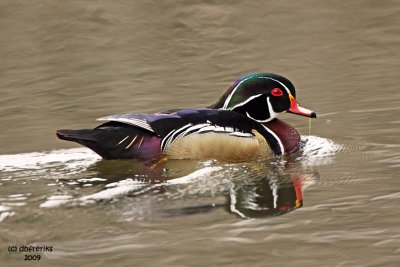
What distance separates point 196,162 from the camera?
797 centimetres

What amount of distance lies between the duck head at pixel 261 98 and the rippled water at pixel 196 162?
400 mm

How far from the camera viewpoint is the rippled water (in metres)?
6.00

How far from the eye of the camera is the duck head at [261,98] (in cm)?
837

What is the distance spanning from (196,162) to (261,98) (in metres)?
0.85

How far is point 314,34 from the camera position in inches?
565

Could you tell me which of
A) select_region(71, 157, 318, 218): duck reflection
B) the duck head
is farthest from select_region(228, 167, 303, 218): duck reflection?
the duck head

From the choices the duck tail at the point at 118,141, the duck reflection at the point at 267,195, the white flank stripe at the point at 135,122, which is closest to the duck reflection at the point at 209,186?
the duck reflection at the point at 267,195

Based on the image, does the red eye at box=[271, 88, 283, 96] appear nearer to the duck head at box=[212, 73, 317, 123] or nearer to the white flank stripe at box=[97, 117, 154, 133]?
the duck head at box=[212, 73, 317, 123]

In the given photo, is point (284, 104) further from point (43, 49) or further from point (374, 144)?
point (43, 49)

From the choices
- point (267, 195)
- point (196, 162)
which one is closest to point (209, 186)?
point (267, 195)

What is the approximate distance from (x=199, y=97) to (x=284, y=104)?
8.54ft

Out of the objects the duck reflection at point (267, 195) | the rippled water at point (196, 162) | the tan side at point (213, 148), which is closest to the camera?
the rippled water at point (196, 162)

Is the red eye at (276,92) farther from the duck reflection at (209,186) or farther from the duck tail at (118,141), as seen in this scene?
the duck tail at (118,141)

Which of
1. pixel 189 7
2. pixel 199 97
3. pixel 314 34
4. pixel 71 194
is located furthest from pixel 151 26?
pixel 71 194
